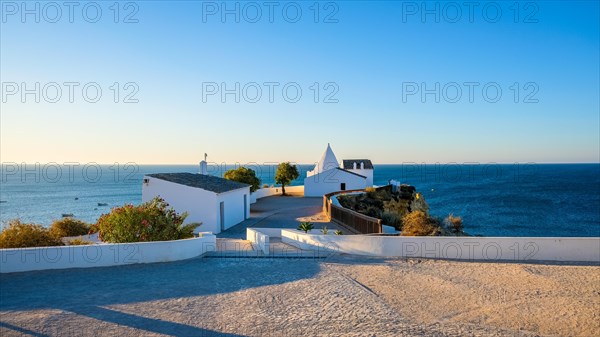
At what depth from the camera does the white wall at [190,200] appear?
2289 cm

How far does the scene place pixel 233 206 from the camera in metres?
25.8

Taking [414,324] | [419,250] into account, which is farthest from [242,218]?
[414,324]

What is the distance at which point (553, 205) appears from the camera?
7238 cm

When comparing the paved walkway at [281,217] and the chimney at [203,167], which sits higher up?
the chimney at [203,167]

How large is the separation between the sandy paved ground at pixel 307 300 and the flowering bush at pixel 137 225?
7.21 ft

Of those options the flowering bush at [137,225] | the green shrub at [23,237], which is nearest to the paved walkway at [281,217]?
the flowering bush at [137,225]

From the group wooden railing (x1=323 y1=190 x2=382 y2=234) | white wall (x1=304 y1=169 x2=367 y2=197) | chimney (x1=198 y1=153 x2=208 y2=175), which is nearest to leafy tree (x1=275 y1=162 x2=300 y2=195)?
white wall (x1=304 y1=169 x2=367 y2=197)

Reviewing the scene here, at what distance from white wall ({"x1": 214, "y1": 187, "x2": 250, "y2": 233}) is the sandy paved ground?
32.8 feet

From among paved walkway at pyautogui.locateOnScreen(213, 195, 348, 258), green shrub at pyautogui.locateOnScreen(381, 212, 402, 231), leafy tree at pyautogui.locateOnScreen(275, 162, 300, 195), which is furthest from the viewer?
leafy tree at pyautogui.locateOnScreen(275, 162, 300, 195)

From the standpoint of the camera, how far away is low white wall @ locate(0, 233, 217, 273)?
12055mm

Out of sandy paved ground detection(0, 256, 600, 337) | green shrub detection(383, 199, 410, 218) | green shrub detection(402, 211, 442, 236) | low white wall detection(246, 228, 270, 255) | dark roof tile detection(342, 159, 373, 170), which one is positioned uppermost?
dark roof tile detection(342, 159, 373, 170)

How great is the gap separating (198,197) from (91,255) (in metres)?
10.5

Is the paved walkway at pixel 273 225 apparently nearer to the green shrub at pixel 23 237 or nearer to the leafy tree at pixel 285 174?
the leafy tree at pixel 285 174

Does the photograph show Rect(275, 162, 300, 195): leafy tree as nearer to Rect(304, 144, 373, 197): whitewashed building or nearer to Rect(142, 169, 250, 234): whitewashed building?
Rect(304, 144, 373, 197): whitewashed building
